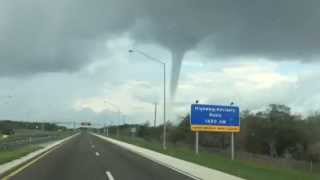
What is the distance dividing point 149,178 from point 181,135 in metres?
94.3

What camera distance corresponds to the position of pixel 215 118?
47969 millimetres

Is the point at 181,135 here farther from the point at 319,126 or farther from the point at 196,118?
the point at 196,118

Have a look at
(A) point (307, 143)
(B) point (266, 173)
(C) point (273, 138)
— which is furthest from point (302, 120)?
(B) point (266, 173)

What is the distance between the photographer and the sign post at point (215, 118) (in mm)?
47625

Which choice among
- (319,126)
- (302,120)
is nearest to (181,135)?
(302,120)

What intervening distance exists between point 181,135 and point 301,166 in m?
73.8

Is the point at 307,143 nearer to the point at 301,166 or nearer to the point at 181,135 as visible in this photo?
the point at 301,166

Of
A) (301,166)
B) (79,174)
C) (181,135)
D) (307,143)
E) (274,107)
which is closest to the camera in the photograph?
(79,174)

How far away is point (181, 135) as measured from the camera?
115500 mm

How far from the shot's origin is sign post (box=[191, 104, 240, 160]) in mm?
47625

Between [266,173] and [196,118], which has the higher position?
[196,118]

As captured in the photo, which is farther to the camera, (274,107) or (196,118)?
(274,107)

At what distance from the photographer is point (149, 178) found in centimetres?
2144

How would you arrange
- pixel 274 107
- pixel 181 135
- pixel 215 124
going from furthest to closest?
pixel 181 135
pixel 274 107
pixel 215 124
